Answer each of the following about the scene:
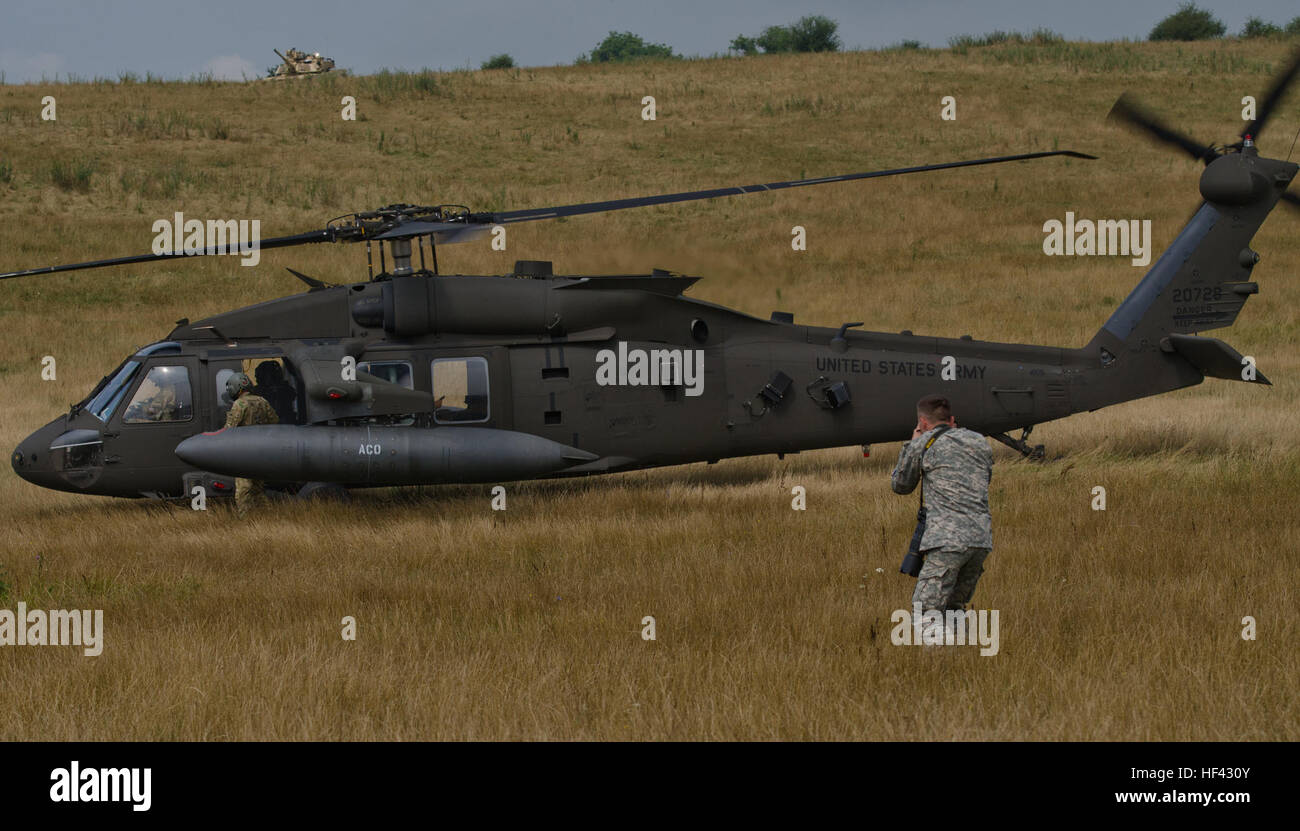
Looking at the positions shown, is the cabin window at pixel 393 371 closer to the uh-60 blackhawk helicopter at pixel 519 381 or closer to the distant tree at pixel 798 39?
the uh-60 blackhawk helicopter at pixel 519 381

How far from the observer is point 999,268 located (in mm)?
31531

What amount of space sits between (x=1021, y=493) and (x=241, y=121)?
137 feet

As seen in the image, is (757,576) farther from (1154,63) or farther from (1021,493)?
(1154,63)

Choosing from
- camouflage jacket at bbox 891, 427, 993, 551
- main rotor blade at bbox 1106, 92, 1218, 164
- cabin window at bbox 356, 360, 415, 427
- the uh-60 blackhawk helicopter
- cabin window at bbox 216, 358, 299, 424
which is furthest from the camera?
main rotor blade at bbox 1106, 92, 1218, 164

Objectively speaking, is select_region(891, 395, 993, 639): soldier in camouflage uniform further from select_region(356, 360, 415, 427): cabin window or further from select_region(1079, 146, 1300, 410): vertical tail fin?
select_region(1079, 146, 1300, 410): vertical tail fin

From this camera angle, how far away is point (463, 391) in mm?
12922

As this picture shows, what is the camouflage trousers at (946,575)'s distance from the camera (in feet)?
24.0

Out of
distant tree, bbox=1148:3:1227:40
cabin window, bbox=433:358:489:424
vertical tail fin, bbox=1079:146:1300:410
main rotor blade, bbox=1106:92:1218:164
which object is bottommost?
cabin window, bbox=433:358:489:424

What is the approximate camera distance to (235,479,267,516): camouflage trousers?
12.7 metres

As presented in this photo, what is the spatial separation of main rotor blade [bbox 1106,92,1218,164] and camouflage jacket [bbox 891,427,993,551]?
27.3 ft

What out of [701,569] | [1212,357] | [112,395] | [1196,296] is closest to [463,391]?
[112,395]

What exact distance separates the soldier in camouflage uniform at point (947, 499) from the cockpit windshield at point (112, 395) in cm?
898

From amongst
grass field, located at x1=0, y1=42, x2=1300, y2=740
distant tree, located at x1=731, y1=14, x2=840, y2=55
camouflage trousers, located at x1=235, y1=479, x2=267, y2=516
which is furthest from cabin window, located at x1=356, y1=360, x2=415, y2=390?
distant tree, located at x1=731, y1=14, x2=840, y2=55
